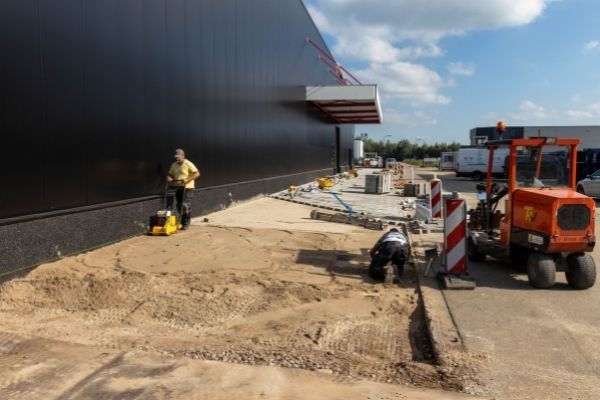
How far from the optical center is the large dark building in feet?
23.3

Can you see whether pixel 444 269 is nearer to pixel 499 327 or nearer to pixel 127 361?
pixel 499 327

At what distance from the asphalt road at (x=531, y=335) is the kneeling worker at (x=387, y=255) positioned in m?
1.02

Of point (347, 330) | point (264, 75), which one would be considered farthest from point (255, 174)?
point (347, 330)

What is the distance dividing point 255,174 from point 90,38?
10942 millimetres

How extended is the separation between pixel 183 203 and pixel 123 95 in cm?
283

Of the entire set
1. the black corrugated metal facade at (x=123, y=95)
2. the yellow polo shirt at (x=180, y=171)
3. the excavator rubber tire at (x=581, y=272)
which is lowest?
the excavator rubber tire at (x=581, y=272)

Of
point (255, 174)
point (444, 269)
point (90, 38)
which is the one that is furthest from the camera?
point (255, 174)

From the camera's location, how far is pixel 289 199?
1983 cm

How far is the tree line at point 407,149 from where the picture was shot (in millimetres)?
133500

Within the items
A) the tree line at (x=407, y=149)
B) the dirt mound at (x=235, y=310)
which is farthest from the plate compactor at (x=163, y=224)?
the tree line at (x=407, y=149)

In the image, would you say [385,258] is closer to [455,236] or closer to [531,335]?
[455,236]

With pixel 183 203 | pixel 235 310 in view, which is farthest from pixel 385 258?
pixel 183 203

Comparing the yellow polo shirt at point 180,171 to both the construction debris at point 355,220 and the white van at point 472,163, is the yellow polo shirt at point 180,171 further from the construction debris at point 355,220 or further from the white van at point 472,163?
the white van at point 472,163

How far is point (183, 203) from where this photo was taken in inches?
457
